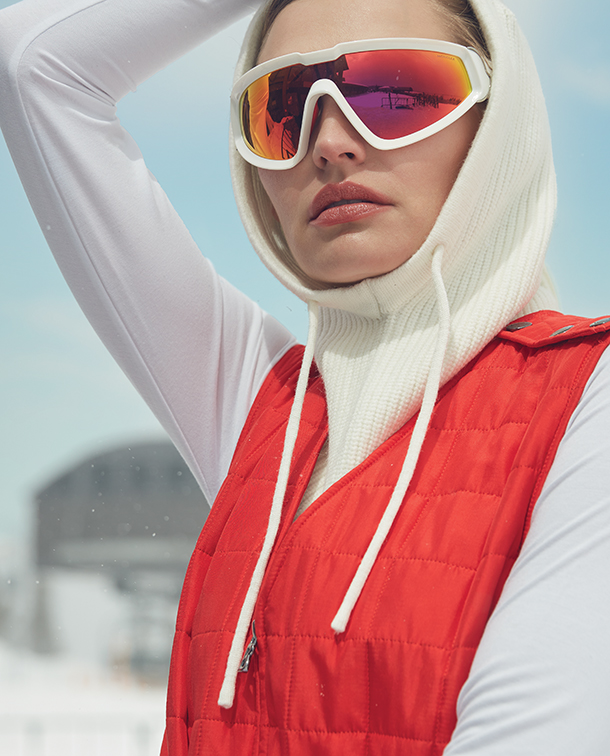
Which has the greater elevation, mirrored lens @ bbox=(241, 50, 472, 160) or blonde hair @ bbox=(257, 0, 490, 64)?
blonde hair @ bbox=(257, 0, 490, 64)

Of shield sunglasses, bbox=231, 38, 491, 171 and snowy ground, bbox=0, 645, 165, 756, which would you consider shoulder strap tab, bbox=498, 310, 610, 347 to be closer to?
shield sunglasses, bbox=231, 38, 491, 171

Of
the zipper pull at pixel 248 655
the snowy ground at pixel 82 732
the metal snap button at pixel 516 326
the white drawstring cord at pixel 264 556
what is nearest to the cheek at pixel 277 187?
the white drawstring cord at pixel 264 556

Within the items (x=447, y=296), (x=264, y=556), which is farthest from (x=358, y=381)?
(x=264, y=556)

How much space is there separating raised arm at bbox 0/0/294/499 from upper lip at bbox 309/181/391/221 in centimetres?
33

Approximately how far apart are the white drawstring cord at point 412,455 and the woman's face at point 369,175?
0.07m

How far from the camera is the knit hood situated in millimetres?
833

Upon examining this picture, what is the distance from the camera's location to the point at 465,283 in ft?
2.96

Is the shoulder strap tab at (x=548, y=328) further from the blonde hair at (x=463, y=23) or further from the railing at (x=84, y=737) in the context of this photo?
the railing at (x=84, y=737)

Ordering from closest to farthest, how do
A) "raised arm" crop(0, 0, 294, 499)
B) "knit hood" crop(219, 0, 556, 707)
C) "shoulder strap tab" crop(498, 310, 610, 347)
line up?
"shoulder strap tab" crop(498, 310, 610, 347) → "knit hood" crop(219, 0, 556, 707) → "raised arm" crop(0, 0, 294, 499)

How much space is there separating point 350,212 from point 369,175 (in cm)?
5

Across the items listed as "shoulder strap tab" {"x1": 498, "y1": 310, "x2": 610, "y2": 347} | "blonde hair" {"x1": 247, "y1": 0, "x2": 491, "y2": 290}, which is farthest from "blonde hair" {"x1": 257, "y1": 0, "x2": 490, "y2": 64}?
"shoulder strap tab" {"x1": 498, "y1": 310, "x2": 610, "y2": 347}

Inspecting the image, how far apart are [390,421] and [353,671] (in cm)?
30

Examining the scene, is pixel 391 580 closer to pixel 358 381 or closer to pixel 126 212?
pixel 358 381

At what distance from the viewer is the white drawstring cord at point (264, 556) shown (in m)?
0.76
